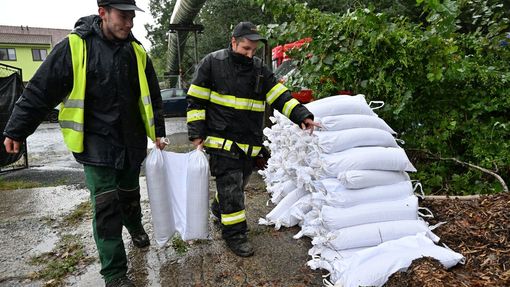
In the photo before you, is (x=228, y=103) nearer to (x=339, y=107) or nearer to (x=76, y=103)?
(x=339, y=107)

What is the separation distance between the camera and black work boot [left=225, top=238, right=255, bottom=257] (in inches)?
106

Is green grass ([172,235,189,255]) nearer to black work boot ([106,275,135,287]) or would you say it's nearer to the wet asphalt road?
the wet asphalt road

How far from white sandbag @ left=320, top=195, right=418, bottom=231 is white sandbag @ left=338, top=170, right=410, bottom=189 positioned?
0.14 metres

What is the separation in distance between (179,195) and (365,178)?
129cm

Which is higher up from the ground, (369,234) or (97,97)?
(97,97)

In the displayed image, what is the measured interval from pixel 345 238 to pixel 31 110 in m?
2.05

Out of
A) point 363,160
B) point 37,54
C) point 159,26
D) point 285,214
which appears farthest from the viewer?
point 37,54

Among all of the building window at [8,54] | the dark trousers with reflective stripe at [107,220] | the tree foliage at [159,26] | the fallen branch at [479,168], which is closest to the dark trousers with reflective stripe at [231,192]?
the dark trousers with reflective stripe at [107,220]

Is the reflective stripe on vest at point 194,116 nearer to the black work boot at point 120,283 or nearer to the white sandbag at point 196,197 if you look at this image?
the white sandbag at point 196,197

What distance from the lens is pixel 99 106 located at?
231 cm

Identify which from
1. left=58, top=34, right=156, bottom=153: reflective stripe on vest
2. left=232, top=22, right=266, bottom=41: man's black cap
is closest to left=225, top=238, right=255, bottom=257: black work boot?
left=58, top=34, right=156, bottom=153: reflective stripe on vest

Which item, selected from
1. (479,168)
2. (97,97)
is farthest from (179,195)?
(479,168)

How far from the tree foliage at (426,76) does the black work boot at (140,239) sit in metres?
2.14

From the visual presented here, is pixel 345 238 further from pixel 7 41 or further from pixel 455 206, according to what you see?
pixel 7 41
